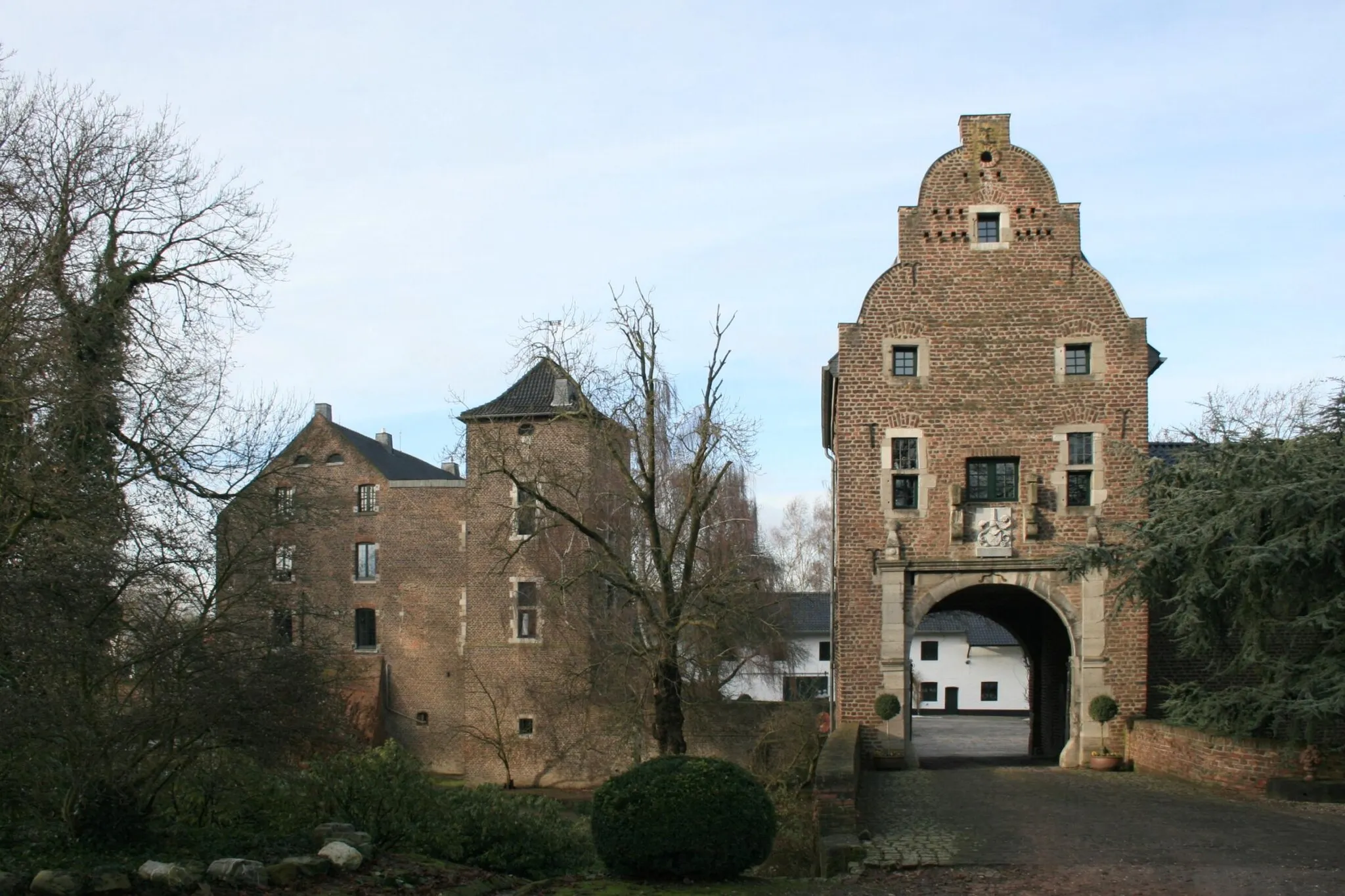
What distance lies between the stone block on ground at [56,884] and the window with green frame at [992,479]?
1598 cm

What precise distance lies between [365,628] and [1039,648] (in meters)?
21.1

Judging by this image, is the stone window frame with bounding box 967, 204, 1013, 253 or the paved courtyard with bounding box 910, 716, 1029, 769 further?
the paved courtyard with bounding box 910, 716, 1029, 769

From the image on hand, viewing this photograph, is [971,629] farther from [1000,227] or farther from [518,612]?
[1000,227]

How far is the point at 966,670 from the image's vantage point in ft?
199

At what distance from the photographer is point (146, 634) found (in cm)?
1259

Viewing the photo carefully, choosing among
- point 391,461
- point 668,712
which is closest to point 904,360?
point 668,712

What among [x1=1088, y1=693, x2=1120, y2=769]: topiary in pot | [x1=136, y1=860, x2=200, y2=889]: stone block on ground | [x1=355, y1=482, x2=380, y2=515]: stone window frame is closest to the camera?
[x1=136, y1=860, x2=200, y2=889]: stone block on ground

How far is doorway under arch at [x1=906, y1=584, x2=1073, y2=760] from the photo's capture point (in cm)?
2726

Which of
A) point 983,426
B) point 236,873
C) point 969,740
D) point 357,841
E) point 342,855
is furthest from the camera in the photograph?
point 969,740

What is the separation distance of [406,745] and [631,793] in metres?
28.4

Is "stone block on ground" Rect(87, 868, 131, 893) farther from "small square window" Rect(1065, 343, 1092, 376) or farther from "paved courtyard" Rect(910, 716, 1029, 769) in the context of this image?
"small square window" Rect(1065, 343, 1092, 376)

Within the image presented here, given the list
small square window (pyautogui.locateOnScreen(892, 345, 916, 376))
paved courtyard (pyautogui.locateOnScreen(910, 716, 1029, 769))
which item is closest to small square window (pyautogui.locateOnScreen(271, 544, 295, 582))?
small square window (pyautogui.locateOnScreen(892, 345, 916, 376))

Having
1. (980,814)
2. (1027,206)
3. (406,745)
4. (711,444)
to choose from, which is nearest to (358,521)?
(406,745)

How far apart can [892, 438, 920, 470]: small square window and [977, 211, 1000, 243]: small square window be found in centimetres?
378
